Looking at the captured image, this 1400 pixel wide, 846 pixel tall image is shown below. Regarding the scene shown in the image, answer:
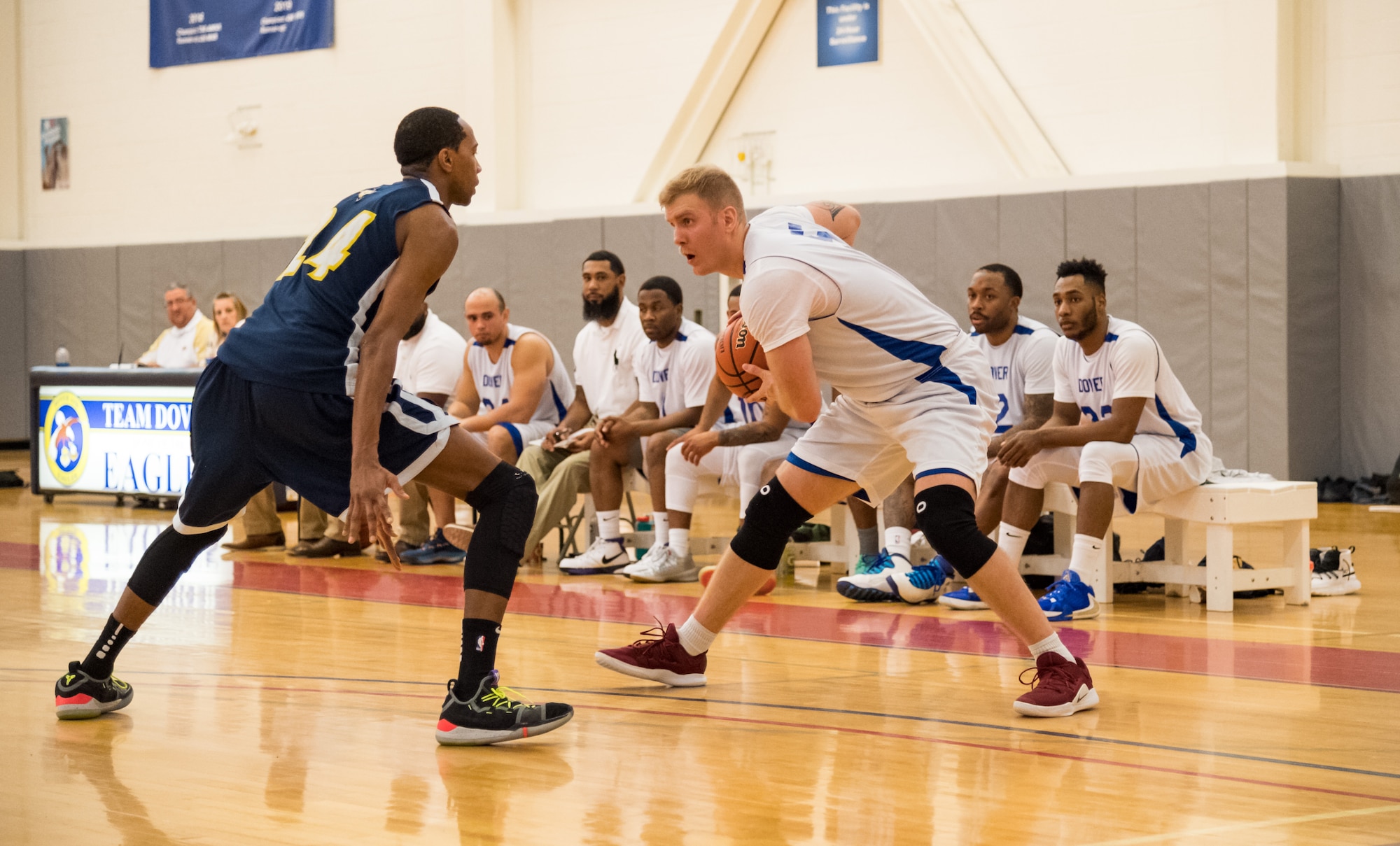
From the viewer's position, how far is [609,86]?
14.3 meters

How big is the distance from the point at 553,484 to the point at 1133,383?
2980 mm

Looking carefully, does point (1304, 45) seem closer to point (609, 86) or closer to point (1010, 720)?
point (609, 86)

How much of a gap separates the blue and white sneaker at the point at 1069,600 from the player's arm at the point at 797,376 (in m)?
2.22

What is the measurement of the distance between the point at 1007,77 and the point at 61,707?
9.76m

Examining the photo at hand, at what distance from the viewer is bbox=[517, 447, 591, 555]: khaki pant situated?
7590 mm

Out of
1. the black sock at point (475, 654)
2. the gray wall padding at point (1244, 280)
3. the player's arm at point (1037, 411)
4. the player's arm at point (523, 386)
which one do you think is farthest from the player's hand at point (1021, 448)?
the gray wall padding at point (1244, 280)

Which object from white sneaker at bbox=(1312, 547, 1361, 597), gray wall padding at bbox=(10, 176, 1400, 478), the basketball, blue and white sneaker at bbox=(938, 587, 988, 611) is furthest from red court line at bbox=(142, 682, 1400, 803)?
gray wall padding at bbox=(10, 176, 1400, 478)

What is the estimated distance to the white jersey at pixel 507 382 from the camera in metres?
8.20

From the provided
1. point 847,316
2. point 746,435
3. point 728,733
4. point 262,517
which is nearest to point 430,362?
point 262,517

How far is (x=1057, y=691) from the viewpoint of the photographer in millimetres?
4105

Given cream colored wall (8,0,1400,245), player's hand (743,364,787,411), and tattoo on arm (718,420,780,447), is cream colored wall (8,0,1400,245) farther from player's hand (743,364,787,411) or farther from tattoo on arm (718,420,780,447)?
player's hand (743,364,787,411)

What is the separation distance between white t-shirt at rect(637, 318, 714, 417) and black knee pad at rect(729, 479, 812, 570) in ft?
9.90

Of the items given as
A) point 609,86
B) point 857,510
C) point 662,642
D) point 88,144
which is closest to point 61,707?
point 662,642

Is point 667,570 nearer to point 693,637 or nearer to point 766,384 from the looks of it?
point 693,637
